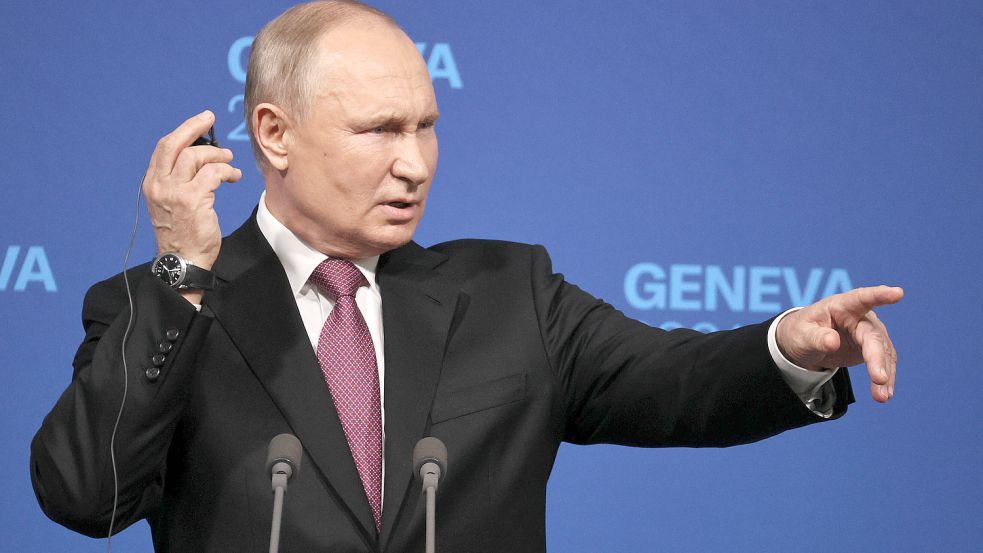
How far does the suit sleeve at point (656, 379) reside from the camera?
1820 mm

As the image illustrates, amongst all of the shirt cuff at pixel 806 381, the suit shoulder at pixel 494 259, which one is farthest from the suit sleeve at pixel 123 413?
the shirt cuff at pixel 806 381

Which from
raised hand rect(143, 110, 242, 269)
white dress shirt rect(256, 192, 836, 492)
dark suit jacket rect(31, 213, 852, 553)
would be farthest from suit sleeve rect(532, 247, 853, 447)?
raised hand rect(143, 110, 242, 269)

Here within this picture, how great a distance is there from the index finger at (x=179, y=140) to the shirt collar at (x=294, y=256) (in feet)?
1.13

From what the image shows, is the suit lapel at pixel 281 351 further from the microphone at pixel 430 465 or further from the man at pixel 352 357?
the microphone at pixel 430 465

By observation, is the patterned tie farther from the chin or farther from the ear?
A: the ear

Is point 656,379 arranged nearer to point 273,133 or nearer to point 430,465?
point 430,465

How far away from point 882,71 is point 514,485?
163cm

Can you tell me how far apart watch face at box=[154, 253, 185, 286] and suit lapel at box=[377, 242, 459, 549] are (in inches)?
14.2

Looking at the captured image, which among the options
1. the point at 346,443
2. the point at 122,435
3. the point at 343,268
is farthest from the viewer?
the point at 343,268

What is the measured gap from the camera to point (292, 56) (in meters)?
2.03

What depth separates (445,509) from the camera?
1.89m

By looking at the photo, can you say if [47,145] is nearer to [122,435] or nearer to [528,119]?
[528,119]

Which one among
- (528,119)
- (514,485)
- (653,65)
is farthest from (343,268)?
(653,65)

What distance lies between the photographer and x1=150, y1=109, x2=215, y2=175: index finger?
5.75 feet
